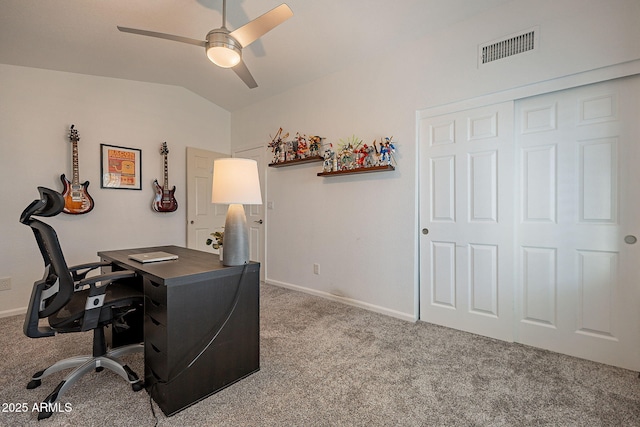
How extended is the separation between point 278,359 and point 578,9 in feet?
10.4

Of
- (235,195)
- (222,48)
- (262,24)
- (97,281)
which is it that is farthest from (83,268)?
(262,24)

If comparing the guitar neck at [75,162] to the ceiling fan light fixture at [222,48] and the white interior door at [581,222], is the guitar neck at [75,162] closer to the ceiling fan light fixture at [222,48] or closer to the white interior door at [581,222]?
the ceiling fan light fixture at [222,48]

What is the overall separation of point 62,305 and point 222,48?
1743 millimetres

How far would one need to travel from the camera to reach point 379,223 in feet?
9.71

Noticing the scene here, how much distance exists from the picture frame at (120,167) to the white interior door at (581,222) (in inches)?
163

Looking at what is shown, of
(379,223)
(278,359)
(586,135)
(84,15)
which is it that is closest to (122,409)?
(278,359)

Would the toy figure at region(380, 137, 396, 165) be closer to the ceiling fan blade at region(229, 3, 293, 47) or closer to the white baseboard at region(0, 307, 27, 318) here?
the ceiling fan blade at region(229, 3, 293, 47)

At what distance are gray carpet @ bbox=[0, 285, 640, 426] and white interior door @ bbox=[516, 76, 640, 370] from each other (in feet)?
0.72

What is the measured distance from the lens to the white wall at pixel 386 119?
6.61 ft

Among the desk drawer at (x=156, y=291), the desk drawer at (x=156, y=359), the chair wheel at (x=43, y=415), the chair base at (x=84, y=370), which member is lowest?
the chair wheel at (x=43, y=415)

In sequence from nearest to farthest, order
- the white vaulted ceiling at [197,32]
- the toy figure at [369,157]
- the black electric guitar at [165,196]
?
the white vaulted ceiling at [197,32] < the toy figure at [369,157] < the black electric guitar at [165,196]

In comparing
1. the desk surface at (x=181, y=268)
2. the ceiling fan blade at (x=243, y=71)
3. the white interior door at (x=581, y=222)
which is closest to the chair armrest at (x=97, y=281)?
the desk surface at (x=181, y=268)

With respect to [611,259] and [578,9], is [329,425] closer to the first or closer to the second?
[611,259]

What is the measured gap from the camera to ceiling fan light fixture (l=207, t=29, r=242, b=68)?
1.88m
